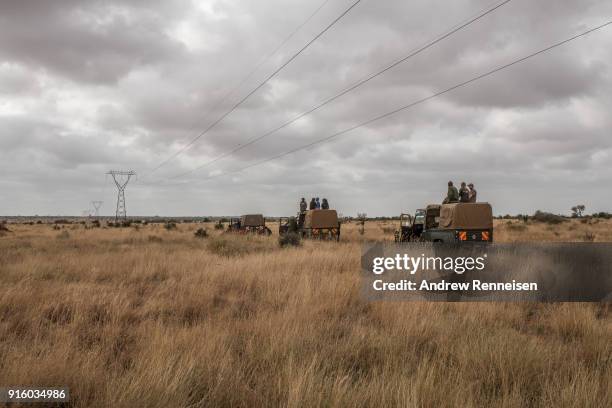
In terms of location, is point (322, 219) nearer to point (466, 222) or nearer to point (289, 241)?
point (289, 241)

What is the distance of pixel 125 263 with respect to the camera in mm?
13344

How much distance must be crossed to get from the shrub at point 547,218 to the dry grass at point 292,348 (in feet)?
143

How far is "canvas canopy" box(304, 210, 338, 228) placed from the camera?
976 inches

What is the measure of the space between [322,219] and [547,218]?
35.6 m

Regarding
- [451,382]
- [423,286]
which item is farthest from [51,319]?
[423,286]

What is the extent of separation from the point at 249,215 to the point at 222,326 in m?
28.9

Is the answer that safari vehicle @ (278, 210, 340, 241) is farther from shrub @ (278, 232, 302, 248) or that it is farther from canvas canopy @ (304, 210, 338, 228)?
shrub @ (278, 232, 302, 248)

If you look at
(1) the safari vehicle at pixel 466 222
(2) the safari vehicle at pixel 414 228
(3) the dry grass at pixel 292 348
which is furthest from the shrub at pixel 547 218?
(3) the dry grass at pixel 292 348

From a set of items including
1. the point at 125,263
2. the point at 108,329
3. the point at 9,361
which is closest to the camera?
the point at 9,361

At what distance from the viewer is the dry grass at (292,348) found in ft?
12.5

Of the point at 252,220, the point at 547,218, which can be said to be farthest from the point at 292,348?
the point at 547,218

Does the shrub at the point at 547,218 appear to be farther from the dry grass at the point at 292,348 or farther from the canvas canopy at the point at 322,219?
the dry grass at the point at 292,348

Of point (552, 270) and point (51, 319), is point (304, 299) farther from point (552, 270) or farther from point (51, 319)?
point (552, 270)

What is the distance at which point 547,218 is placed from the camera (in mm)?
48594
